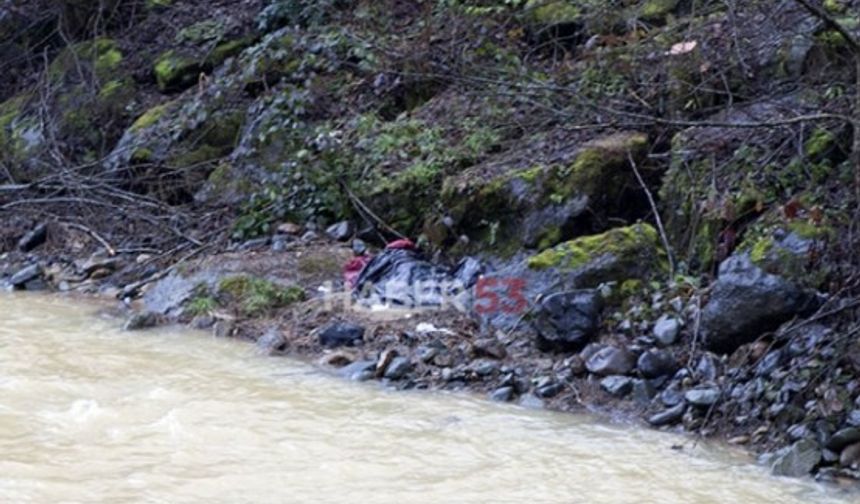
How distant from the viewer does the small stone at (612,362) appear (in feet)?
18.1

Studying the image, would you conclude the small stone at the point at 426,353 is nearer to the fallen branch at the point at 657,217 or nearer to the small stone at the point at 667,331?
the small stone at the point at 667,331

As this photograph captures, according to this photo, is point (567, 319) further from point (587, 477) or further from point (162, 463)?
point (162, 463)

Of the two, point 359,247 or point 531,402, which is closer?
point 531,402

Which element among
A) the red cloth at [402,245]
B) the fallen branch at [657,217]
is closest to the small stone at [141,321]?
the red cloth at [402,245]

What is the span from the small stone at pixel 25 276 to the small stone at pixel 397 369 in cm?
415

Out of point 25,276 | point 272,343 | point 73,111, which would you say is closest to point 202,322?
point 272,343

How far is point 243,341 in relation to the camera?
6.89 meters

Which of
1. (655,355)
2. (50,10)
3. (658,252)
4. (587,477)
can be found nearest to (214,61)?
(50,10)

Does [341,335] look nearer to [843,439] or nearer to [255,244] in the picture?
[255,244]

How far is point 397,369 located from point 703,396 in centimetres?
161

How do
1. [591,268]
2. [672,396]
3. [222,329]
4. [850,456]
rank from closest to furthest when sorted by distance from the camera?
[850,456] < [672,396] < [591,268] < [222,329]

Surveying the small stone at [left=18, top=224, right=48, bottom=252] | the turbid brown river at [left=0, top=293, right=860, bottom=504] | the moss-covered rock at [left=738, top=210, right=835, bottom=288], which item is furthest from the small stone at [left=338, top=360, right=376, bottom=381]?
the small stone at [left=18, top=224, right=48, bottom=252]

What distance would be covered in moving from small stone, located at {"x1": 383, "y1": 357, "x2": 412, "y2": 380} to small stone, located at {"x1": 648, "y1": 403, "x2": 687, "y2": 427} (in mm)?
1374

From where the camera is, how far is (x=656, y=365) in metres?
5.39
